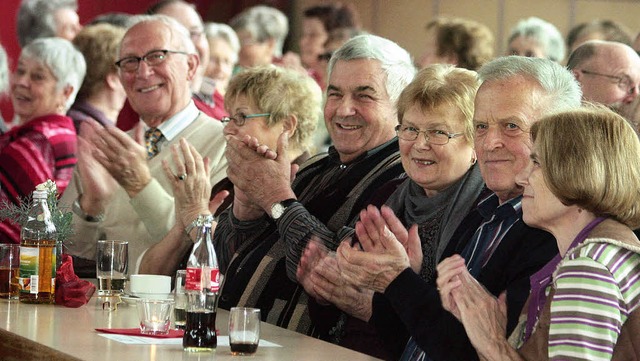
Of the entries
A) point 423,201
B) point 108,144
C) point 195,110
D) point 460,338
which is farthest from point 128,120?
point 460,338

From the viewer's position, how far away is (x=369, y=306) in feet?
10.3

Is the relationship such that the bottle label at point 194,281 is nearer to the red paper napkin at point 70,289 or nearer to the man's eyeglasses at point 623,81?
the red paper napkin at point 70,289

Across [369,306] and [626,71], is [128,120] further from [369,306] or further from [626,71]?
[369,306]

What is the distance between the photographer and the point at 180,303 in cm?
296

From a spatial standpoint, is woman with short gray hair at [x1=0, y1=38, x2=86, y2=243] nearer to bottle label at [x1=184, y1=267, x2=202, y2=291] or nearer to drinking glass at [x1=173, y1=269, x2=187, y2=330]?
drinking glass at [x1=173, y1=269, x2=187, y2=330]

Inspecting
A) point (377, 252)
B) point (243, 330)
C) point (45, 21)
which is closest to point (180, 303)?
point (243, 330)

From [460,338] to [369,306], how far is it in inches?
22.3

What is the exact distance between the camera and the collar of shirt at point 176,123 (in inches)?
184

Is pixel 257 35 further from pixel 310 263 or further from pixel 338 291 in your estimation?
pixel 338 291

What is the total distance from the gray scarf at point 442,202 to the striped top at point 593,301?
76 centimetres

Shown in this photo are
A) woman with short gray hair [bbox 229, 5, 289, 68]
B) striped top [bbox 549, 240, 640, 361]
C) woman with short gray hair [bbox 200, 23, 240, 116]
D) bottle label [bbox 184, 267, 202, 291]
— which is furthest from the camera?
woman with short gray hair [bbox 229, 5, 289, 68]

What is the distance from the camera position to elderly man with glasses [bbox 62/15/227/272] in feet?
14.0

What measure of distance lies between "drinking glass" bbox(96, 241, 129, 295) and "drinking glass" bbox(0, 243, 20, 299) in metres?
0.25

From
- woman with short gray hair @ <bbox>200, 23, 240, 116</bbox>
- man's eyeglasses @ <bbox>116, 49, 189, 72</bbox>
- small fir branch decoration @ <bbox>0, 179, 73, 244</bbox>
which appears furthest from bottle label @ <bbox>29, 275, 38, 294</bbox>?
woman with short gray hair @ <bbox>200, 23, 240, 116</bbox>
